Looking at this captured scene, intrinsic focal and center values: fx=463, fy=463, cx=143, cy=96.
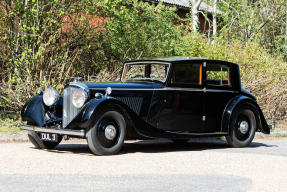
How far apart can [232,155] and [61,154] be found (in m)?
3.02

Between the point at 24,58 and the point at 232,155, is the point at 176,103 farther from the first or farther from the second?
the point at 24,58

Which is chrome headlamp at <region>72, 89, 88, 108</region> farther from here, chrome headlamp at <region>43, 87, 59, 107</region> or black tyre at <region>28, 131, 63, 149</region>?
black tyre at <region>28, 131, 63, 149</region>

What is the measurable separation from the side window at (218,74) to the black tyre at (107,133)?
2532mm

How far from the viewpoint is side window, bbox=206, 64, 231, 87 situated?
9.53m

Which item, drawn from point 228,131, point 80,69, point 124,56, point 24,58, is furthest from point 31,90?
point 228,131

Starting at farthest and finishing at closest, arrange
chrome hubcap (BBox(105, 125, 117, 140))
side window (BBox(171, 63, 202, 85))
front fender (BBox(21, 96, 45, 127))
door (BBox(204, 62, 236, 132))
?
door (BBox(204, 62, 236, 132)) < side window (BBox(171, 63, 202, 85)) < front fender (BBox(21, 96, 45, 127)) < chrome hubcap (BBox(105, 125, 117, 140))

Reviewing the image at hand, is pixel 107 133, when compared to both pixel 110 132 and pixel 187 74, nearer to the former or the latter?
pixel 110 132

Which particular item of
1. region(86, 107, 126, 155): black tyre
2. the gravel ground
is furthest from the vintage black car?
the gravel ground

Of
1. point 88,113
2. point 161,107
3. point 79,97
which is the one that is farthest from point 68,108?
point 161,107

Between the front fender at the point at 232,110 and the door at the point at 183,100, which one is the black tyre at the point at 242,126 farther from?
the door at the point at 183,100

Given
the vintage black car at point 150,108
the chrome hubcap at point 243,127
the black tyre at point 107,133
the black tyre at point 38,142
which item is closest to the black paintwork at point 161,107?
the vintage black car at point 150,108

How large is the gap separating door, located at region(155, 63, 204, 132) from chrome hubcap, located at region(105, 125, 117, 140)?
1001mm

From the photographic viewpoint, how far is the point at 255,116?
9867 millimetres

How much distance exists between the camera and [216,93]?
9305 millimetres
